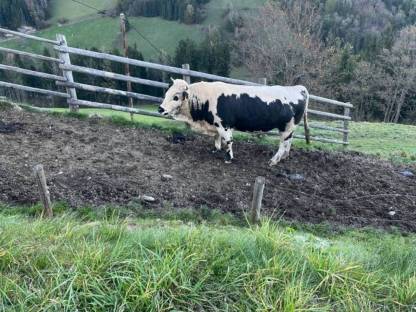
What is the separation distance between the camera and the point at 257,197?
5.05 metres

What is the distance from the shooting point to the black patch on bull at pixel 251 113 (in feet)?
27.1

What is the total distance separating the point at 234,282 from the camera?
123 inches

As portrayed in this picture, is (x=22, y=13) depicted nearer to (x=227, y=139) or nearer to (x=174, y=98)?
(x=174, y=98)

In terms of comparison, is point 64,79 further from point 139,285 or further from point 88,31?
point 88,31

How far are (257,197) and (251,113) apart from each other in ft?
11.8

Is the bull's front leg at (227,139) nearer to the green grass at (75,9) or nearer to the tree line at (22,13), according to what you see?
the tree line at (22,13)

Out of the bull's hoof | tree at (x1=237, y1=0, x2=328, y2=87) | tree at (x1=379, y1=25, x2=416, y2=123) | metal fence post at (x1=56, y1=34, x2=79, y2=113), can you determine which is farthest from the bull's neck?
tree at (x1=379, y1=25, x2=416, y2=123)

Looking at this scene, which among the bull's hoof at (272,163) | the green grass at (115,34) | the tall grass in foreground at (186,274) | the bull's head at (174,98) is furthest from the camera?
the green grass at (115,34)

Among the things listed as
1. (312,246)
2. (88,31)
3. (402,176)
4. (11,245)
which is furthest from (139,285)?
(88,31)

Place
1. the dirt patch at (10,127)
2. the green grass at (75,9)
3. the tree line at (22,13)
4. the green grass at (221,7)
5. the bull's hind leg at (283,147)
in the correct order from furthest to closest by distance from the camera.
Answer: the green grass at (75,9), the tree line at (22,13), the green grass at (221,7), the bull's hind leg at (283,147), the dirt patch at (10,127)

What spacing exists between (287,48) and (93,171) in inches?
1069

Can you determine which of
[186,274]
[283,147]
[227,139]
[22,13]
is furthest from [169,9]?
[186,274]

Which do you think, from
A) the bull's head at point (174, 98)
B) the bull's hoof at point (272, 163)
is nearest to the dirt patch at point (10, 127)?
the bull's head at point (174, 98)

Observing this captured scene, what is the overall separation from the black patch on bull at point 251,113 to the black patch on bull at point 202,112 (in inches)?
8.5
